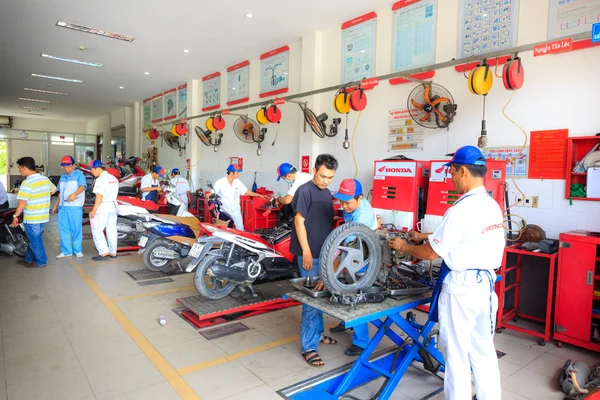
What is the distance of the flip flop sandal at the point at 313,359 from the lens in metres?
2.95

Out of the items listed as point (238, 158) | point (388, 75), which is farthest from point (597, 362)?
point (238, 158)

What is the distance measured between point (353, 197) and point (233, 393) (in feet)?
5.08

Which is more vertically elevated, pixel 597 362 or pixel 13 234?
pixel 13 234

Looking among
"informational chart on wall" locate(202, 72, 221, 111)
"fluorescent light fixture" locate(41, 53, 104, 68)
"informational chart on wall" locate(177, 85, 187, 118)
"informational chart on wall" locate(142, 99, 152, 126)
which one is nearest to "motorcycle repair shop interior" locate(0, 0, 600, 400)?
"fluorescent light fixture" locate(41, 53, 104, 68)

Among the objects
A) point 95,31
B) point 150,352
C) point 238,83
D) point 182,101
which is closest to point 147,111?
point 182,101

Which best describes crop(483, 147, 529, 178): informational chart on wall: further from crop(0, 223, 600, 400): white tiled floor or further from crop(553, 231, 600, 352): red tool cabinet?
crop(0, 223, 600, 400): white tiled floor

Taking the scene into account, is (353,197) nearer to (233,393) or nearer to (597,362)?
(233,393)

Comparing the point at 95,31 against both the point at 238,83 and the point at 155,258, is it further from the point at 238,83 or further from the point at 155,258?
the point at 155,258

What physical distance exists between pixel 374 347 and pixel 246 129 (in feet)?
20.7

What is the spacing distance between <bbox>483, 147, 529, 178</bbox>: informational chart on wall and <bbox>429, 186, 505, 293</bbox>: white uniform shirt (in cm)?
249

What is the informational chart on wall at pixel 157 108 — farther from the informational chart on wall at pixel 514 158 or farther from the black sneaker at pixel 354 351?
the black sneaker at pixel 354 351

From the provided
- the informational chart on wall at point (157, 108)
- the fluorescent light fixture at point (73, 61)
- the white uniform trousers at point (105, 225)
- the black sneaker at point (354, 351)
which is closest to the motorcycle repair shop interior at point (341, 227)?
the black sneaker at point (354, 351)

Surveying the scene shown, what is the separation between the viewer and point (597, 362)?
3146 mm

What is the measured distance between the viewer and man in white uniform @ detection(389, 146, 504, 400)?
6.79 ft
